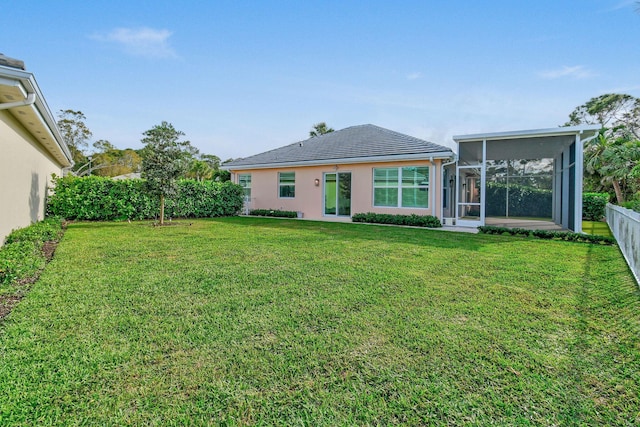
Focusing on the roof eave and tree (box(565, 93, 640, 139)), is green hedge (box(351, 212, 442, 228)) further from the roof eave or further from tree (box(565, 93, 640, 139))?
tree (box(565, 93, 640, 139))

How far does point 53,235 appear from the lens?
8.00 meters

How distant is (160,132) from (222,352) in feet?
34.1

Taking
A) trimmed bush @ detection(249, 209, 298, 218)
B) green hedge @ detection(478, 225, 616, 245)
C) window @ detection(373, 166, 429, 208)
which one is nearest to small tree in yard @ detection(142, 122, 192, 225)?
trimmed bush @ detection(249, 209, 298, 218)

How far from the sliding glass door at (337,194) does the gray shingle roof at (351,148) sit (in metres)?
1.01

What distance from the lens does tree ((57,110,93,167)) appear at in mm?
38750

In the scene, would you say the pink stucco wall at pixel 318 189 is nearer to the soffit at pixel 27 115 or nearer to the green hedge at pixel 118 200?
the green hedge at pixel 118 200

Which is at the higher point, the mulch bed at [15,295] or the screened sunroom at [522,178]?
the screened sunroom at [522,178]

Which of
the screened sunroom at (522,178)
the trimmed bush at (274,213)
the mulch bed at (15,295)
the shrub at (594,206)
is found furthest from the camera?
the shrub at (594,206)

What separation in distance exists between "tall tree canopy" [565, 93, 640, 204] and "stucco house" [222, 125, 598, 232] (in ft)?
11.8

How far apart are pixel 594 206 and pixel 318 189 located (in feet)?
54.0

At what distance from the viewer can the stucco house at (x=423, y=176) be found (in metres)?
12.2

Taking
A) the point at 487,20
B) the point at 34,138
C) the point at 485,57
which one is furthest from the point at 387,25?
the point at 34,138

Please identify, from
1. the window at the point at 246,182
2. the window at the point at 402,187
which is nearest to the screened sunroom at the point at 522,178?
the window at the point at 402,187

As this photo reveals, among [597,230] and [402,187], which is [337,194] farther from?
[597,230]
